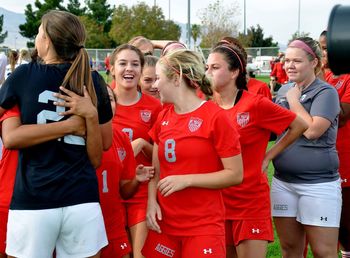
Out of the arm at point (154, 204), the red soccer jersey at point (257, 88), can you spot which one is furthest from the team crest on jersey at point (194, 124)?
the red soccer jersey at point (257, 88)

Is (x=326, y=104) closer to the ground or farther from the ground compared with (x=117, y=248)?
farther from the ground

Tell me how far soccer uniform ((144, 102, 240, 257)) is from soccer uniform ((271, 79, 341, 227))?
0.98 m

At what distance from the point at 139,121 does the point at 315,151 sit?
1.30m

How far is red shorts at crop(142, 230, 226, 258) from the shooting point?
3178mm

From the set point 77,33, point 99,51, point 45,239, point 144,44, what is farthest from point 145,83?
point 99,51

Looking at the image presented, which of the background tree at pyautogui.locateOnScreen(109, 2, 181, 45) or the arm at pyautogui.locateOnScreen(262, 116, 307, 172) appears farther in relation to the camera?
the background tree at pyautogui.locateOnScreen(109, 2, 181, 45)

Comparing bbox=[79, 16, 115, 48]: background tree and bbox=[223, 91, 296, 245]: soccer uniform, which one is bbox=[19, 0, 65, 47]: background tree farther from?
bbox=[223, 91, 296, 245]: soccer uniform

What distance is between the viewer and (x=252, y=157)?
3875 mm

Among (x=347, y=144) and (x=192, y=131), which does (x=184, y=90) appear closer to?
(x=192, y=131)

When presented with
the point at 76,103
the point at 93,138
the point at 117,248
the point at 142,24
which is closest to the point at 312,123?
the point at 117,248

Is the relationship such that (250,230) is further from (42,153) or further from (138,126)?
(42,153)

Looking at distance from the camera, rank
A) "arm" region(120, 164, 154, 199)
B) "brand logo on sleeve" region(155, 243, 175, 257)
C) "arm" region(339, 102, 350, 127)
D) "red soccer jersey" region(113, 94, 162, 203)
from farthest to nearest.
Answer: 1. "arm" region(339, 102, 350, 127)
2. "red soccer jersey" region(113, 94, 162, 203)
3. "arm" region(120, 164, 154, 199)
4. "brand logo on sleeve" region(155, 243, 175, 257)

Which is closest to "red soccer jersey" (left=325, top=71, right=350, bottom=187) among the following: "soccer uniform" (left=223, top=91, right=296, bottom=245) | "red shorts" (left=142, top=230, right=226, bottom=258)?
"soccer uniform" (left=223, top=91, right=296, bottom=245)

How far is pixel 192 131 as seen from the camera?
10.7 ft
